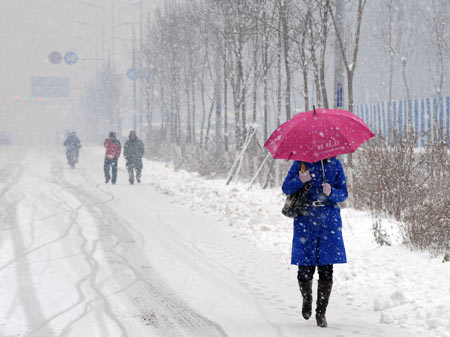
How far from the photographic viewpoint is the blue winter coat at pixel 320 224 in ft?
16.6

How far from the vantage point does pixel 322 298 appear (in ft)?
17.0

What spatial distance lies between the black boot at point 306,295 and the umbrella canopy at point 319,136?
1.13m

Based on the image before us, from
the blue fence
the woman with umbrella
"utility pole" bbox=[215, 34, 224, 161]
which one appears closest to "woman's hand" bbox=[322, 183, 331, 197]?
the woman with umbrella

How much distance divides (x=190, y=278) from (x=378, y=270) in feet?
7.45

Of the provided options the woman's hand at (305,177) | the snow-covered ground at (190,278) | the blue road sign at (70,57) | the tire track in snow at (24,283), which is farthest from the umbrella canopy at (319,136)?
the blue road sign at (70,57)

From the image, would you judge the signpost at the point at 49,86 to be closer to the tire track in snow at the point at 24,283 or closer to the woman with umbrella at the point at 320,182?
the tire track in snow at the point at 24,283

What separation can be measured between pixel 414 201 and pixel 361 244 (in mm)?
2173

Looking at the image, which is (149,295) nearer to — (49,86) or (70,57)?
(70,57)

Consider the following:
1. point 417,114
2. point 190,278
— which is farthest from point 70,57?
point 190,278

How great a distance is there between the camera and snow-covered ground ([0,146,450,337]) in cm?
531

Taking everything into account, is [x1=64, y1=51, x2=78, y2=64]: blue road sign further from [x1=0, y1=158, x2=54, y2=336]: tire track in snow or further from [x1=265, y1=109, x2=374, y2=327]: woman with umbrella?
[x1=265, y1=109, x2=374, y2=327]: woman with umbrella

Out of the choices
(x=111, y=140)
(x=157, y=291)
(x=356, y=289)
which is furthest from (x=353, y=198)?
(x=111, y=140)

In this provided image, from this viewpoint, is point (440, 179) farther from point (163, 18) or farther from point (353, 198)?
point (163, 18)

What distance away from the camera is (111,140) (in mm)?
20203
